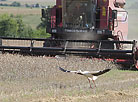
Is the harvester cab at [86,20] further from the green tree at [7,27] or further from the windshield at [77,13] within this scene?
the green tree at [7,27]

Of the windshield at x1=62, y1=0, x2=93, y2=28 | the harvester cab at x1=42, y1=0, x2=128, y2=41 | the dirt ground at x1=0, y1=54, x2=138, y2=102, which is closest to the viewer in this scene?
the dirt ground at x1=0, y1=54, x2=138, y2=102

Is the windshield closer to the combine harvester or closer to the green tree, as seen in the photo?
the combine harvester

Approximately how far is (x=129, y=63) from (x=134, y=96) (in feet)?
15.3

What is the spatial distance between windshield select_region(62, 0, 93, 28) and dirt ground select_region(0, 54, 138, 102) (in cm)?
265

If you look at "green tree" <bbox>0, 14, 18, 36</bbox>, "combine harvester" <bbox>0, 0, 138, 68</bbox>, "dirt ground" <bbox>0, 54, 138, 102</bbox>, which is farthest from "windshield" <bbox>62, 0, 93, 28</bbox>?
"green tree" <bbox>0, 14, 18, 36</bbox>

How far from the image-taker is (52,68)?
1007cm

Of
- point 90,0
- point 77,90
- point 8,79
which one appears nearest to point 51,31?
point 90,0

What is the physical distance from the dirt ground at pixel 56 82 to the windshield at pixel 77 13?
104 inches

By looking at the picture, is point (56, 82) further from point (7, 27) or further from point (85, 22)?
point (7, 27)

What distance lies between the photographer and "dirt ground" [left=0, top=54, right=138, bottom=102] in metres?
6.33

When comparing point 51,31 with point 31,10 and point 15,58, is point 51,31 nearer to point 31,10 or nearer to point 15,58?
point 15,58

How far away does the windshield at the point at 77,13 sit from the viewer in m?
13.8

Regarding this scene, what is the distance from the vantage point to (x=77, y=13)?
13.9 meters

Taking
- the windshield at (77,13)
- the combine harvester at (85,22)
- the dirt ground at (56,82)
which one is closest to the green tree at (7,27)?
the combine harvester at (85,22)
